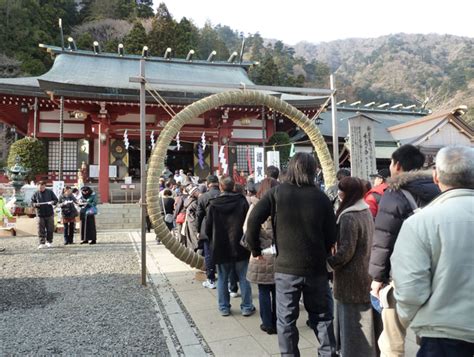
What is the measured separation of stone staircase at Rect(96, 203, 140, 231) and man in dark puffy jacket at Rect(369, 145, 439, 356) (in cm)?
1155

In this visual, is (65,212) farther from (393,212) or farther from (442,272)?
(442,272)

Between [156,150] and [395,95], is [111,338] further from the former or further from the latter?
[395,95]

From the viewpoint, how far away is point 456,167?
1.59 m

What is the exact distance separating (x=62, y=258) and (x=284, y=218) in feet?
21.2

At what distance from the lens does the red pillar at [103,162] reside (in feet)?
45.1

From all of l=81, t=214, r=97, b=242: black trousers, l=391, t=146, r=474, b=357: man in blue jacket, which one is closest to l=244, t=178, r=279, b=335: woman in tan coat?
l=391, t=146, r=474, b=357: man in blue jacket

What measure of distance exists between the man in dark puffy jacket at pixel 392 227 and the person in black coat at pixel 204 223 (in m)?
2.31

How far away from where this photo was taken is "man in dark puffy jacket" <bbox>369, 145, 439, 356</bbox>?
6.88 feet

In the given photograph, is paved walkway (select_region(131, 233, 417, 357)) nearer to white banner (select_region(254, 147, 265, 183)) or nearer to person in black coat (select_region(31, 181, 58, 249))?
person in black coat (select_region(31, 181, 58, 249))

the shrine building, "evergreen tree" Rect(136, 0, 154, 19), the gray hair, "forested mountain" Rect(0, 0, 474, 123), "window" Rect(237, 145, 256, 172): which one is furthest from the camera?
"evergreen tree" Rect(136, 0, 154, 19)

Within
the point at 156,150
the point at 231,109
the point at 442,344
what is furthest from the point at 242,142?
the point at 442,344

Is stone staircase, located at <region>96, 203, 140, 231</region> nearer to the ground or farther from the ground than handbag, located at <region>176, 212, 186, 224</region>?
nearer to the ground

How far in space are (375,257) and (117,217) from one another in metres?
12.0

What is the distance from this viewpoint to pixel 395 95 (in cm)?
4394
